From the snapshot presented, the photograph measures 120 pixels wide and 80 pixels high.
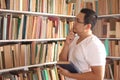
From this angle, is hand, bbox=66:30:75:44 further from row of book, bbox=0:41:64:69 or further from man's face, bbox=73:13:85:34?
row of book, bbox=0:41:64:69

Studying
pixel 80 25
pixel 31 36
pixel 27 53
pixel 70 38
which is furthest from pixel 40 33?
pixel 80 25

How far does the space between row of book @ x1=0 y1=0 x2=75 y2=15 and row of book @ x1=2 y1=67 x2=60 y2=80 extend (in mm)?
747

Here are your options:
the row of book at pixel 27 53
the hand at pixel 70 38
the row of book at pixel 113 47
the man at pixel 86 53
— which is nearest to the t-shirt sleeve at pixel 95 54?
the man at pixel 86 53

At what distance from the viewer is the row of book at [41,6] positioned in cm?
241

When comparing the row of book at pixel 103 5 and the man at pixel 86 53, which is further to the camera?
the row of book at pixel 103 5

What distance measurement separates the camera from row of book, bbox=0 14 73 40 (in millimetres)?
2375

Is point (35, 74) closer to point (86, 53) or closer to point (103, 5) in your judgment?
point (86, 53)

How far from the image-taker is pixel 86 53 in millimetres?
1777

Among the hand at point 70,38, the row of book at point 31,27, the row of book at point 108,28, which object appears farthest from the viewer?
the row of book at point 108,28

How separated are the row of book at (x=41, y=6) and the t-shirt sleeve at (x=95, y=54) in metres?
1.10

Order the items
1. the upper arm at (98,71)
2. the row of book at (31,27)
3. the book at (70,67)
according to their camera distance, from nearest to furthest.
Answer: the upper arm at (98,71) < the book at (70,67) < the row of book at (31,27)

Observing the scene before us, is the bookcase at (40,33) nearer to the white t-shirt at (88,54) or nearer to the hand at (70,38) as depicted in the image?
the hand at (70,38)

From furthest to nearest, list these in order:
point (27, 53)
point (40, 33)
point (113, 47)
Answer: point (113, 47) → point (40, 33) → point (27, 53)

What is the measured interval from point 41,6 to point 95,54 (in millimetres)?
1278
